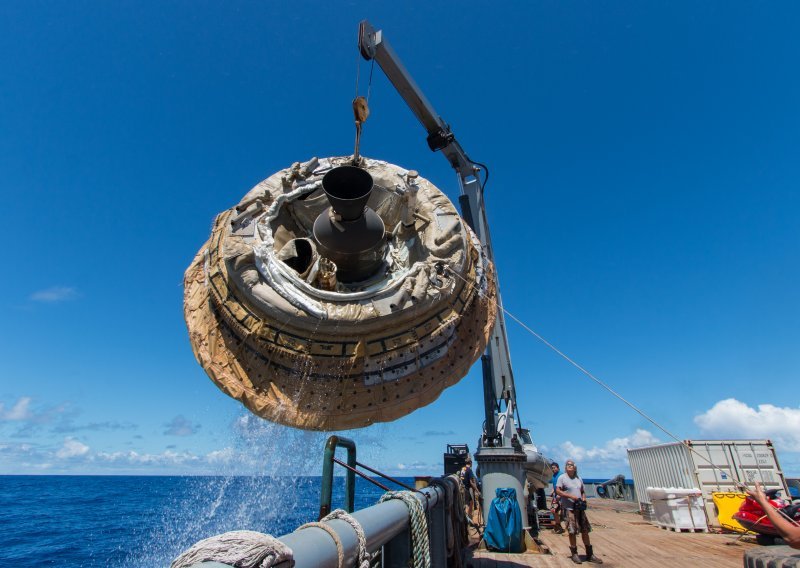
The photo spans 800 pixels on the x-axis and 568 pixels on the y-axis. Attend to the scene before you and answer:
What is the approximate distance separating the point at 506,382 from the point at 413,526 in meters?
7.60

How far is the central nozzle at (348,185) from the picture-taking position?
3037 mm

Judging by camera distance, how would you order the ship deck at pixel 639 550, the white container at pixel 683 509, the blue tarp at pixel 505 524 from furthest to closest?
the white container at pixel 683 509 → the blue tarp at pixel 505 524 → the ship deck at pixel 639 550

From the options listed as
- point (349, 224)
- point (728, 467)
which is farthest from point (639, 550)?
point (349, 224)

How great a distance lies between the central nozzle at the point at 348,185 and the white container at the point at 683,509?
10.8 meters

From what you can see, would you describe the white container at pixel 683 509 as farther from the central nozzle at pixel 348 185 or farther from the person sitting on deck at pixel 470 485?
the central nozzle at pixel 348 185

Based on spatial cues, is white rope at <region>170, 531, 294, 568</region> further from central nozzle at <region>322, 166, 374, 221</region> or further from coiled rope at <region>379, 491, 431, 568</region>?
central nozzle at <region>322, 166, 374, 221</region>

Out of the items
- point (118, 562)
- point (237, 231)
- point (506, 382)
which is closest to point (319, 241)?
point (237, 231)

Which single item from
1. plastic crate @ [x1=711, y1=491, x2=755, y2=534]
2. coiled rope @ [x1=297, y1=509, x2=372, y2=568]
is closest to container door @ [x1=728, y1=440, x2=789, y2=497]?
plastic crate @ [x1=711, y1=491, x2=755, y2=534]

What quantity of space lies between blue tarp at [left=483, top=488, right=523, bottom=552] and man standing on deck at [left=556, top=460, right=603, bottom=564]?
2.49 feet

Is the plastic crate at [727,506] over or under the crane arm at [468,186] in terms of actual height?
under

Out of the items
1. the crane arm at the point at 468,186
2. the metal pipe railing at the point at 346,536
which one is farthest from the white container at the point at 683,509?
the metal pipe railing at the point at 346,536

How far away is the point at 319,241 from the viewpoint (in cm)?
329

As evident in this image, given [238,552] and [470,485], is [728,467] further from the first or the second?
[238,552]

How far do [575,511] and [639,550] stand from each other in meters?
2.17
